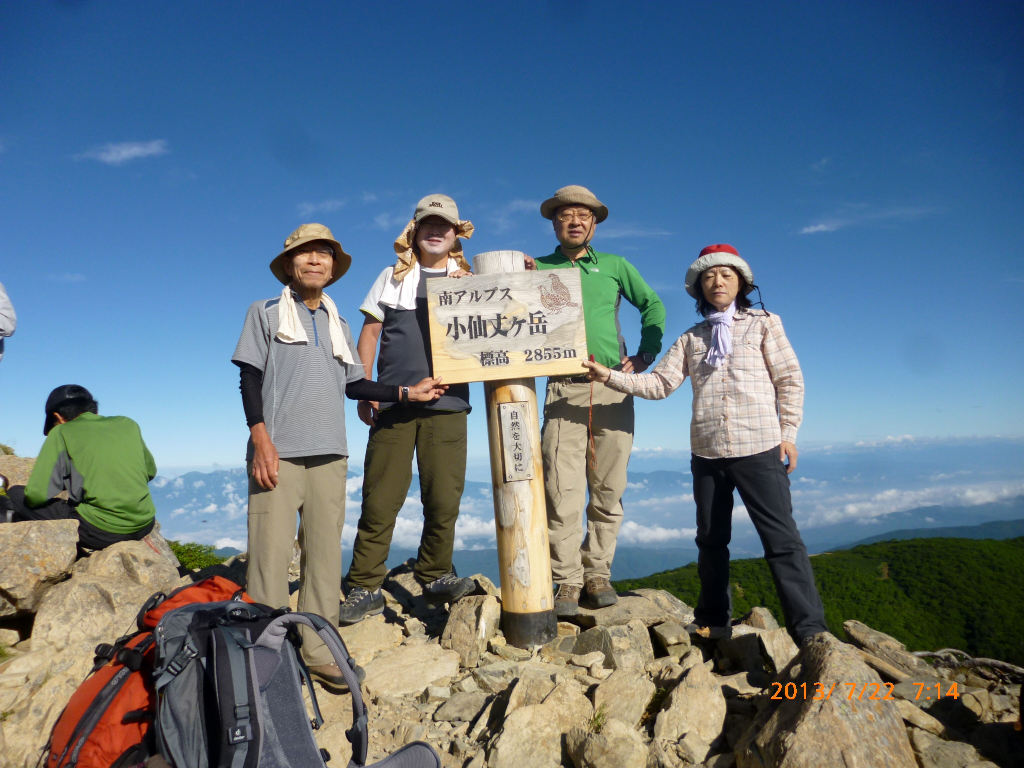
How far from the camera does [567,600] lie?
223 inches

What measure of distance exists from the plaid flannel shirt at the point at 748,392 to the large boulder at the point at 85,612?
5441 millimetres

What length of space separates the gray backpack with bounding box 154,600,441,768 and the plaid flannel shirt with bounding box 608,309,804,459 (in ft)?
10.3

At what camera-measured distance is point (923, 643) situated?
12.3 meters

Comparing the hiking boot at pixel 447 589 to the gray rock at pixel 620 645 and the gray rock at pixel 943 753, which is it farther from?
the gray rock at pixel 943 753

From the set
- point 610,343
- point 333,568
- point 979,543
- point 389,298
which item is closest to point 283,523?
point 333,568

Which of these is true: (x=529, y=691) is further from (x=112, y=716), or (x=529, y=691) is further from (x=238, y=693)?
(x=112, y=716)

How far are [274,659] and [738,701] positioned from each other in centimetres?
312

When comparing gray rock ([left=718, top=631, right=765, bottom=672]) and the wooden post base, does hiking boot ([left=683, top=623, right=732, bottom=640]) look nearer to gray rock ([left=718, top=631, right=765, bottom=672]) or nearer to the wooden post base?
gray rock ([left=718, top=631, right=765, bottom=672])

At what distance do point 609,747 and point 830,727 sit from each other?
1206mm

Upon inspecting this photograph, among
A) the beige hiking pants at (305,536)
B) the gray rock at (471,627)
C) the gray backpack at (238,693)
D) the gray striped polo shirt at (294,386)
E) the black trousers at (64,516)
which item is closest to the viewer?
the gray backpack at (238,693)

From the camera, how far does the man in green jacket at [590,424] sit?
226 inches

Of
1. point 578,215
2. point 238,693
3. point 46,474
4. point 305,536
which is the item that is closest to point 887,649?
point 578,215

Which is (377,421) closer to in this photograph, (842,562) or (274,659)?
(274,659)
